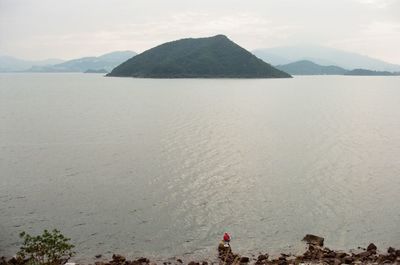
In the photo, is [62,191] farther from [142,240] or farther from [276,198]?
[276,198]

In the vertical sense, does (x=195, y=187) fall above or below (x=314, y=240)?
above

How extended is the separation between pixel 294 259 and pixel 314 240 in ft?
11.4

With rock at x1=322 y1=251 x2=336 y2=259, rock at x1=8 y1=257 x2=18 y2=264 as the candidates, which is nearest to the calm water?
rock at x1=8 y1=257 x2=18 y2=264

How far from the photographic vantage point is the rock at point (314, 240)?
2802cm

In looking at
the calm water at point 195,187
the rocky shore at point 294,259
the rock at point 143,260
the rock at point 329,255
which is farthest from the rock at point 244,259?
the rock at point 143,260

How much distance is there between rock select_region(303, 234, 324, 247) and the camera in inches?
1103

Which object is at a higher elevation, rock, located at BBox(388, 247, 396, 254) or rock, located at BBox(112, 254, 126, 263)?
rock, located at BBox(388, 247, 396, 254)

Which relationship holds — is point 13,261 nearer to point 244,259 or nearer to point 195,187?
point 244,259

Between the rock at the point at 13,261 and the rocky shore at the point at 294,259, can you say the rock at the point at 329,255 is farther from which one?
the rock at the point at 13,261

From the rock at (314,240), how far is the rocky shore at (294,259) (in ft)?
2.85

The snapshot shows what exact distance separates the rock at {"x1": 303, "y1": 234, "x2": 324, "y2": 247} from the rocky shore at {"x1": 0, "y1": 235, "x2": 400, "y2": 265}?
869 millimetres

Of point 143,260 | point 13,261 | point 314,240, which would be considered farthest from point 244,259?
point 13,261

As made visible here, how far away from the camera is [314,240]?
93.1 ft

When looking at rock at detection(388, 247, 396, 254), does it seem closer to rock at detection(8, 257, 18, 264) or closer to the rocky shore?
the rocky shore
